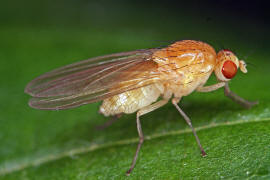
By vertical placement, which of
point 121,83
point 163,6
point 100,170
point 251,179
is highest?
point 163,6

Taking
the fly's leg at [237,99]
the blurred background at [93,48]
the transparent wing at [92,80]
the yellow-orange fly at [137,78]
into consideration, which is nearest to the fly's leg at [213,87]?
the yellow-orange fly at [137,78]

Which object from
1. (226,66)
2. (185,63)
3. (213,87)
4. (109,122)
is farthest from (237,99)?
(109,122)

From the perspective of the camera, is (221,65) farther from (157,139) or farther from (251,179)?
(251,179)

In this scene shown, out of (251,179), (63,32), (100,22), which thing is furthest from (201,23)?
(251,179)

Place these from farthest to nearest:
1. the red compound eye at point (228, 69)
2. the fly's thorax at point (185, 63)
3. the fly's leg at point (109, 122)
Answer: the fly's leg at point (109, 122) < the red compound eye at point (228, 69) < the fly's thorax at point (185, 63)

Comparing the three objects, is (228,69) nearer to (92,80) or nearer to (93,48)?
(92,80)

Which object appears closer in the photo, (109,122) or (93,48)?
(109,122)

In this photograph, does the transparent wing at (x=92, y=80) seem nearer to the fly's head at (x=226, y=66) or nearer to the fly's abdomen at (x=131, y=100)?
the fly's abdomen at (x=131, y=100)
